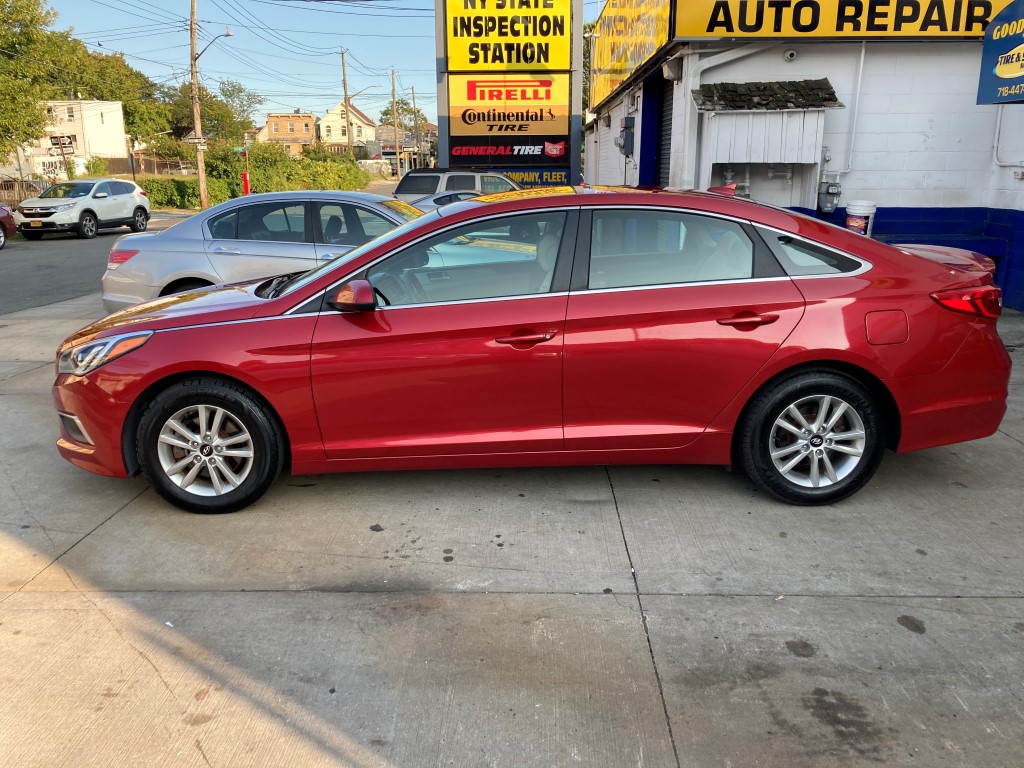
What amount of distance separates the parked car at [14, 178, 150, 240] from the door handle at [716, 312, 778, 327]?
2337cm

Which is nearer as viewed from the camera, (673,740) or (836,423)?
(673,740)

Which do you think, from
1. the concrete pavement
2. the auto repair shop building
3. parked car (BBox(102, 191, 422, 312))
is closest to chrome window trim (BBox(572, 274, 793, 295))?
the concrete pavement

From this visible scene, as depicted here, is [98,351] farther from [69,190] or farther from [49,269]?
[69,190]

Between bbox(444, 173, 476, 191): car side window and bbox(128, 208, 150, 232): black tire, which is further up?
bbox(444, 173, 476, 191): car side window

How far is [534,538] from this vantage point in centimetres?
401

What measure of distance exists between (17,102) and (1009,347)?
95.1 feet

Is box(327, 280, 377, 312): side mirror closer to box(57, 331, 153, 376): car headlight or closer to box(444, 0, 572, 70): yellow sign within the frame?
box(57, 331, 153, 376): car headlight

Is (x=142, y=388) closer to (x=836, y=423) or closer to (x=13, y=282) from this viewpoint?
(x=836, y=423)

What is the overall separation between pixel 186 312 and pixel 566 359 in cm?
201

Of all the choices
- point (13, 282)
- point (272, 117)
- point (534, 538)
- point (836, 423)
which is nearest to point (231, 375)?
point (534, 538)

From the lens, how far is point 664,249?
13.9 ft

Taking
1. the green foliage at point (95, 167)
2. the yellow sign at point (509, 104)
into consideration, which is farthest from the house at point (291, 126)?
the yellow sign at point (509, 104)

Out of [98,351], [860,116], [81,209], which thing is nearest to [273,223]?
[98,351]

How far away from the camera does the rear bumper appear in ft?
13.7
